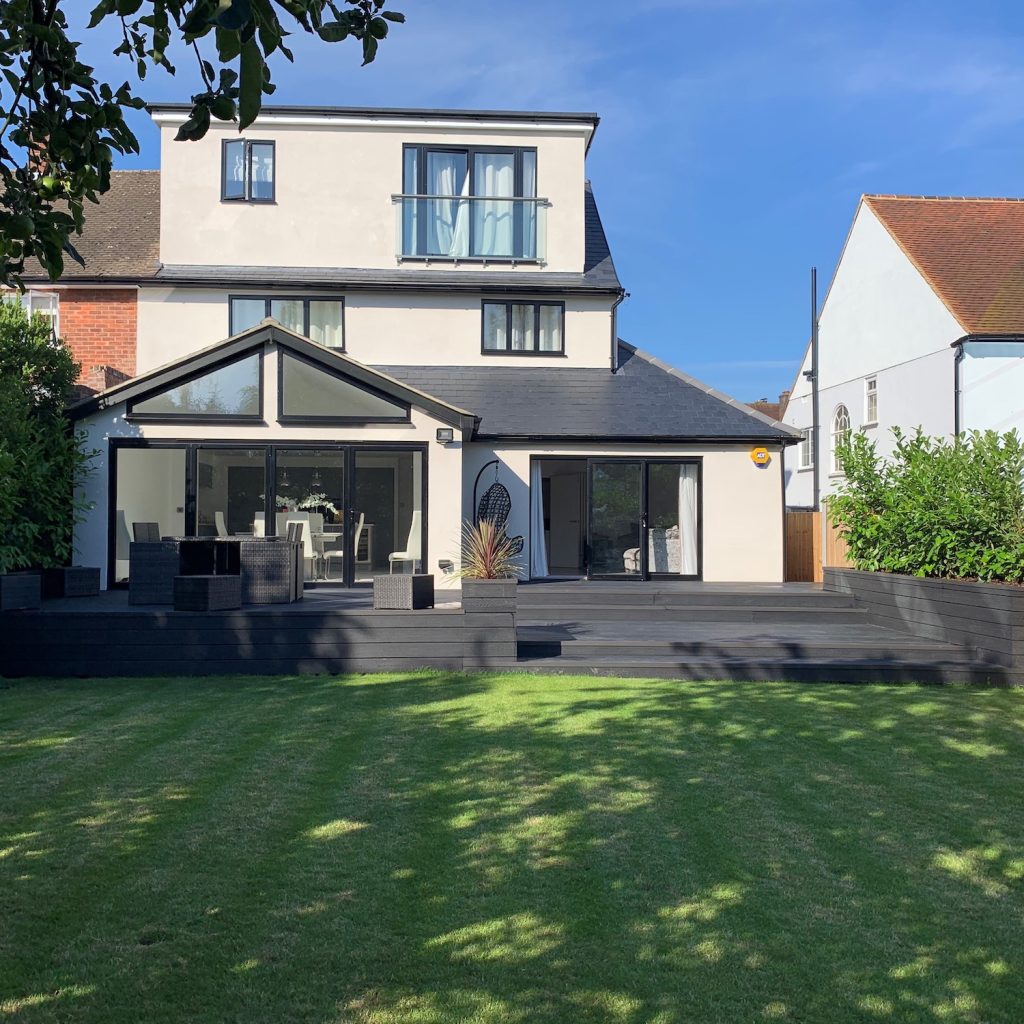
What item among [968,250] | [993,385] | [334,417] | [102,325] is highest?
[968,250]

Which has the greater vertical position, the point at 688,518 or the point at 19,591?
the point at 688,518

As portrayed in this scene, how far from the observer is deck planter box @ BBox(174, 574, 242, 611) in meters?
11.1

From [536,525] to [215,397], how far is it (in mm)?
5879

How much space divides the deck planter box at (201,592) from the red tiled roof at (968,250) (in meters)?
16.6

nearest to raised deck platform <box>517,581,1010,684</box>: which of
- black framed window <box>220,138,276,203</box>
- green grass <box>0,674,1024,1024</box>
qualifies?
green grass <box>0,674,1024,1024</box>

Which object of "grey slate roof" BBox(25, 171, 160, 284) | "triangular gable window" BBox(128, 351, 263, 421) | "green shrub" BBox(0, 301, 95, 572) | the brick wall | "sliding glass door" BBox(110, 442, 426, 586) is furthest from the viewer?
the brick wall

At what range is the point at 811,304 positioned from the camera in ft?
95.9

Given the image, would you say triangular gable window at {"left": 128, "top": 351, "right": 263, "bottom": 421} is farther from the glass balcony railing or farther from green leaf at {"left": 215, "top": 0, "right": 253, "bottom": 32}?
green leaf at {"left": 215, "top": 0, "right": 253, "bottom": 32}

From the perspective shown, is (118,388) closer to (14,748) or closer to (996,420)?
(14,748)

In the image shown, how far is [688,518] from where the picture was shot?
18.2 metres

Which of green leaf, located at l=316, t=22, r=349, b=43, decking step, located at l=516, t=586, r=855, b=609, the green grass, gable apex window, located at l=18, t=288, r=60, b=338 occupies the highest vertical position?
gable apex window, located at l=18, t=288, r=60, b=338

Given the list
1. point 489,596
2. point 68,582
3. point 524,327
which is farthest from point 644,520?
point 68,582

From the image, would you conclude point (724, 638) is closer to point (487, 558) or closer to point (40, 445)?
point (487, 558)

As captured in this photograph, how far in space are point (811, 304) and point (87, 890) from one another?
27.9m
